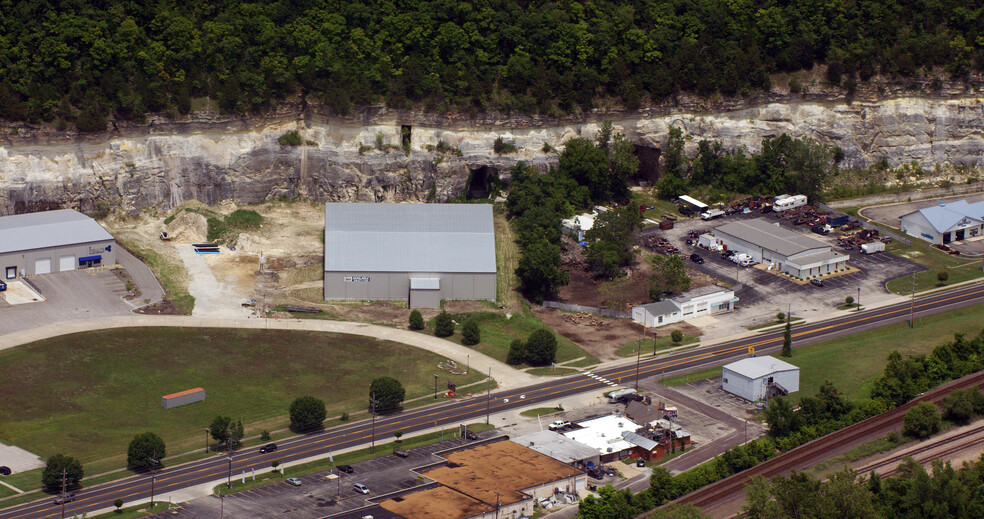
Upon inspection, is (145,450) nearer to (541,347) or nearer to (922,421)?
(541,347)

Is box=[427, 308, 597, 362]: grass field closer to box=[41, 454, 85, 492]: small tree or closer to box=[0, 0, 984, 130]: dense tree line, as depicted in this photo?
box=[0, 0, 984, 130]: dense tree line

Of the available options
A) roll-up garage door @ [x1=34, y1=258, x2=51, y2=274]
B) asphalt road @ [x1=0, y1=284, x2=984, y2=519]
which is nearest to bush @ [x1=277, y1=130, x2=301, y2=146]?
roll-up garage door @ [x1=34, y1=258, x2=51, y2=274]

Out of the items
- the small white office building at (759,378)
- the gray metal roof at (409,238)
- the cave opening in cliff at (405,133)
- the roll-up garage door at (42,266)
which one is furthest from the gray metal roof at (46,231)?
the small white office building at (759,378)

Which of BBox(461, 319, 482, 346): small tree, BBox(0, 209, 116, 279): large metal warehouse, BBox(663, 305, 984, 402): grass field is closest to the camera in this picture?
BBox(663, 305, 984, 402): grass field

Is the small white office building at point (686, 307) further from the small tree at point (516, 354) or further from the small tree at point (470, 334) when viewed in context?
the small tree at point (470, 334)

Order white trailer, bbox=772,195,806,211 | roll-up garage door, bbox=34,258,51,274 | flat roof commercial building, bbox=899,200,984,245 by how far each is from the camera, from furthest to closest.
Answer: white trailer, bbox=772,195,806,211 < flat roof commercial building, bbox=899,200,984,245 < roll-up garage door, bbox=34,258,51,274

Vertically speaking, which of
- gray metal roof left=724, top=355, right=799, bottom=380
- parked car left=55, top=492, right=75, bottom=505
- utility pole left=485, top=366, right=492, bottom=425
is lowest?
parked car left=55, top=492, right=75, bottom=505

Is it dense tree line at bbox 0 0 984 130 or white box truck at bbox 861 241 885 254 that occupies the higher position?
dense tree line at bbox 0 0 984 130
